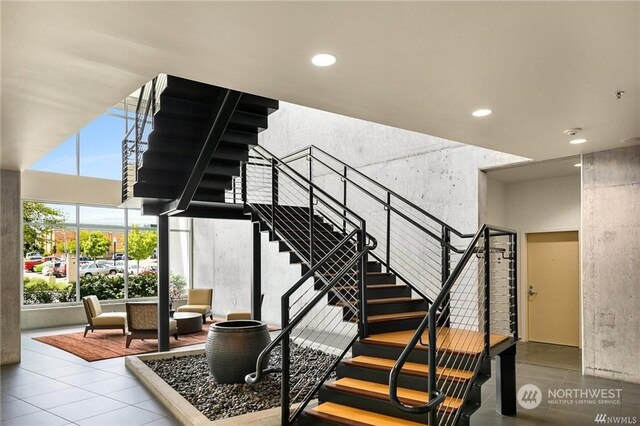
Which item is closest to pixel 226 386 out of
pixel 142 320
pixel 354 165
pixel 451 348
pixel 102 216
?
pixel 451 348

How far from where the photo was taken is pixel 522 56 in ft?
9.96

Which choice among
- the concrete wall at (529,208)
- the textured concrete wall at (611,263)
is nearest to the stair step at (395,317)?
the textured concrete wall at (611,263)

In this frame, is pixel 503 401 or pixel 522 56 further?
pixel 503 401

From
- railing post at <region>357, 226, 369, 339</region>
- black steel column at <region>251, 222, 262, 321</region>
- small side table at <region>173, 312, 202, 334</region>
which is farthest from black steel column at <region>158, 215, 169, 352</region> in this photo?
railing post at <region>357, 226, 369, 339</region>

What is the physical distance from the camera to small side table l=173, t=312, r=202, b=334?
9.31m

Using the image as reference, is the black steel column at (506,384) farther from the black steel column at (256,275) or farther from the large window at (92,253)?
the large window at (92,253)

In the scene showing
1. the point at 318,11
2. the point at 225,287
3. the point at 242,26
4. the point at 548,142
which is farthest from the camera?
the point at 225,287

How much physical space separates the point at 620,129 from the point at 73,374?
7680 mm

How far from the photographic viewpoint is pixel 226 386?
5406 mm

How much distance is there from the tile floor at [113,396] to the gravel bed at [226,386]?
350 mm

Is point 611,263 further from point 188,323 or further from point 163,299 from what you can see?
point 188,323

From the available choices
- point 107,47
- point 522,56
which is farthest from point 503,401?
point 107,47

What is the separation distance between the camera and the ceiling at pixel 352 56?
96.4 inches

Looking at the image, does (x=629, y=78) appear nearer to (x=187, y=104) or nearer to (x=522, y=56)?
(x=522, y=56)
